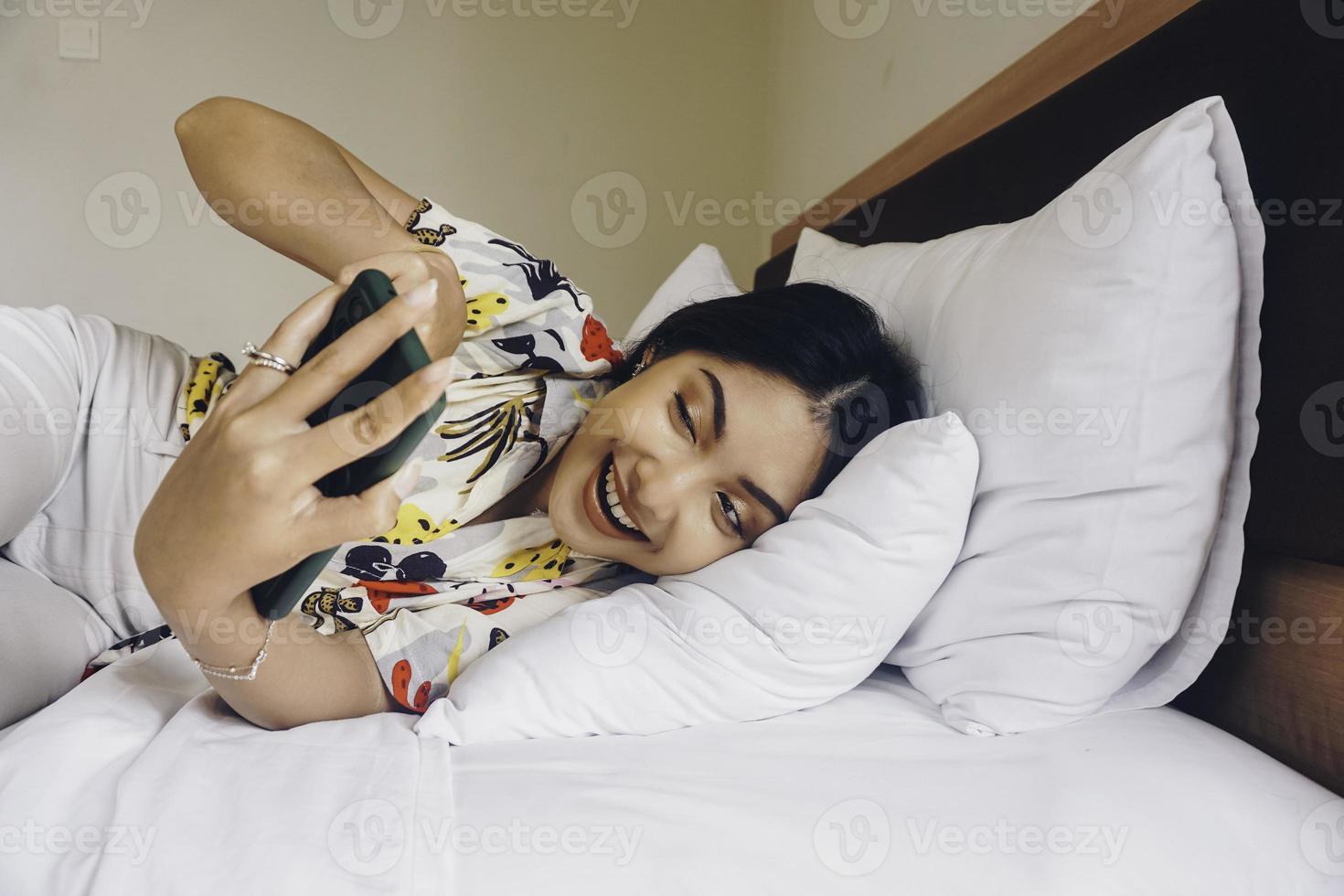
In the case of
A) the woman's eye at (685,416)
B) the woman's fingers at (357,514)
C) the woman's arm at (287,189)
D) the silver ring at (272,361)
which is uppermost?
the woman's arm at (287,189)

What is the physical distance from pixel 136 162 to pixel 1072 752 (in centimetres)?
269

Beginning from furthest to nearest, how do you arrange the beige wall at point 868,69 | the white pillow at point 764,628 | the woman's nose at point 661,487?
the beige wall at point 868,69 → the woman's nose at point 661,487 → the white pillow at point 764,628

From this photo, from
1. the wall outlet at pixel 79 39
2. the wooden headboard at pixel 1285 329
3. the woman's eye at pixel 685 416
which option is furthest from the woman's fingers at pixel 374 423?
the wall outlet at pixel 79 39

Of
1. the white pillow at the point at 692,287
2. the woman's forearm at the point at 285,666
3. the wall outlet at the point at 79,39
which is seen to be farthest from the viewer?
the wall outlet at the point at 79,39

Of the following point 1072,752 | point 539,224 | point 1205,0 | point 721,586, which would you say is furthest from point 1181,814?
point 539,224

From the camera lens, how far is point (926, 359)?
36.1 inches

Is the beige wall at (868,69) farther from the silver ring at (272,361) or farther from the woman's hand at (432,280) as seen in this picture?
the silver ring at (272,361)

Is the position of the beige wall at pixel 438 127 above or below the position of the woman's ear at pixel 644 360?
above

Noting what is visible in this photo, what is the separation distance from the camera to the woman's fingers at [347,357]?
53 centimetres

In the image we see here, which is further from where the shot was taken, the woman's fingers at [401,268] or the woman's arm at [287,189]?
the woman's arm at [287,189]

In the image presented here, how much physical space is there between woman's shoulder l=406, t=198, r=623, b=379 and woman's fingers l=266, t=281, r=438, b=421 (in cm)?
43

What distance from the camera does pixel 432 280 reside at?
0.60 metres

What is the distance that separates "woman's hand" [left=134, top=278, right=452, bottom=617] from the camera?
20.2 inches

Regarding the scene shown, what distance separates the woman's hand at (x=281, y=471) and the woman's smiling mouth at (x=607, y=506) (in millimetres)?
379
